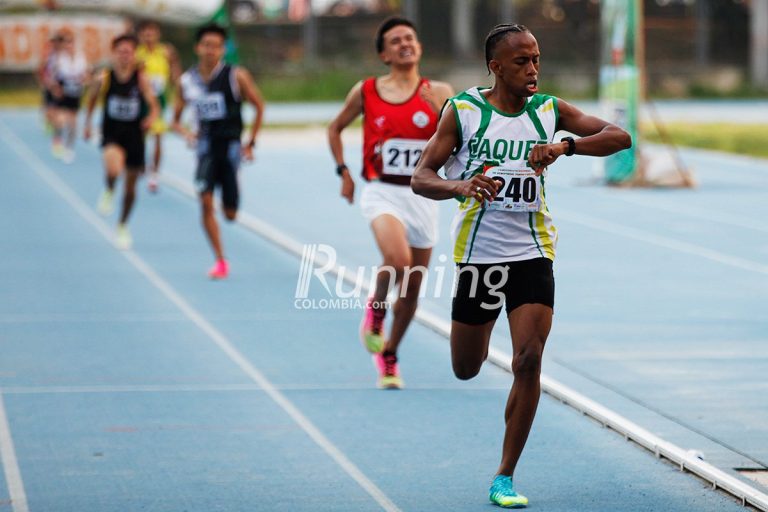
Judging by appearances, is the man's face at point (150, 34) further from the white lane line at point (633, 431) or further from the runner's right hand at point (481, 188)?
the runner's right hand at point (481, 188)

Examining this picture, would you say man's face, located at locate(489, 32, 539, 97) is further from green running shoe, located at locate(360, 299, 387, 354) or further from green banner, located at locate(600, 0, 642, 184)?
green banner, located at locate(600, 0, 642, 184)

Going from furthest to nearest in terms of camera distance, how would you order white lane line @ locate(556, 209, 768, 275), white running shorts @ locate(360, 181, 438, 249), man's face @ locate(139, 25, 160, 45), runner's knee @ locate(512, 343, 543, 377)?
man's face @ locate(139, 25, 160, 45)
white lane line @ locate(556, 209, 768, 275)
white running shorts @ locate(360, 181, 438, 249)
runner's knee @ locate(512, 343, 543, 377)

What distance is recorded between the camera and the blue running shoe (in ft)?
21.7

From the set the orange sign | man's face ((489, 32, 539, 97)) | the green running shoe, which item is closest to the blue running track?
the green running shoe

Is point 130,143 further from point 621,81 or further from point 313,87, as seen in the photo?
point 313,87

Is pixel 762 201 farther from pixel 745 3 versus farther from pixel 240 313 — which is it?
pixel 745 3

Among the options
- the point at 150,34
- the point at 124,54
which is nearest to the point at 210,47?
the point at 124,54

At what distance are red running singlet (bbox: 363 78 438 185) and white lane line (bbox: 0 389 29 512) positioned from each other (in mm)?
2605

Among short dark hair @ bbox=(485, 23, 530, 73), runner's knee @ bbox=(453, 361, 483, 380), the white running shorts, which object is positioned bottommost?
runner's knee @ bbox=(453, 361, 483, 380)

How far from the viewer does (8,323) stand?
11680mm

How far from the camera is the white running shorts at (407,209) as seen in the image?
951cm

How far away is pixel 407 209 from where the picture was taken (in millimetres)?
9508

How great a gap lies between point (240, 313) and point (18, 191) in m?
11.3

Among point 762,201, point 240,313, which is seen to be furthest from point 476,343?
point 762,201
